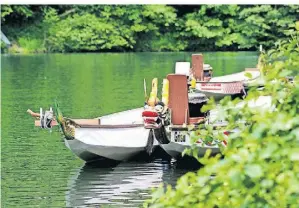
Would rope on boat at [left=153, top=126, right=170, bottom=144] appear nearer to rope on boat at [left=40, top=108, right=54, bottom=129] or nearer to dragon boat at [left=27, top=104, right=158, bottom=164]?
dragon boat at [left=27, top=104, right=158, bottom=164]

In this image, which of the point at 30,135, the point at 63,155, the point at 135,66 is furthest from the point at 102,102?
the point at 135,66

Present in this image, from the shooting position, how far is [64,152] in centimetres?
899

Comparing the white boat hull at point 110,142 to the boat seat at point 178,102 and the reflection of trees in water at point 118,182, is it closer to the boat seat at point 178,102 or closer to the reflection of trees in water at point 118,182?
the reflection of trees in water at point 118,182

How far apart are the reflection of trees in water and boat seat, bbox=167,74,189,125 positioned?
548 mm

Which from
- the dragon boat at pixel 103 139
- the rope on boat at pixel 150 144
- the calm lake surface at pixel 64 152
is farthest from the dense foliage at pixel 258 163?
the rope on boat at pixel 150 144

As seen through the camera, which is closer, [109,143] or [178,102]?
[178,102]

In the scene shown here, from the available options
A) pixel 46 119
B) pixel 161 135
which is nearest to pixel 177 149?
pixel 161 135

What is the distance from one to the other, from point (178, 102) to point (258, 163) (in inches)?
229

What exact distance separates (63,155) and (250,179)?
275 inches

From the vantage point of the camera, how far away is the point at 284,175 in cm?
191

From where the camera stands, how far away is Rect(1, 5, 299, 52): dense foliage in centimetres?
3253

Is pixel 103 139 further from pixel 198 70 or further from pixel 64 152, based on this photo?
pixel 198 70

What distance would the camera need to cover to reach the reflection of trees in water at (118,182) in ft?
21.5

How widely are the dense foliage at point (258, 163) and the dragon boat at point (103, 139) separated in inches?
218
